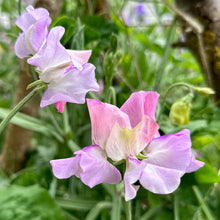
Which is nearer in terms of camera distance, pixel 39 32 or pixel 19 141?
pixel 39 32

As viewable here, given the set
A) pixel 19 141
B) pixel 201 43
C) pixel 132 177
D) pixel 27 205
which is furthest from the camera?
pixel 19 141

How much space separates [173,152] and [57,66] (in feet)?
0.44

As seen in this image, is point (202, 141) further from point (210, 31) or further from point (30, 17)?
point (30, 17)

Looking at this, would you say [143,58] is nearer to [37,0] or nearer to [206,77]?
[206,77]

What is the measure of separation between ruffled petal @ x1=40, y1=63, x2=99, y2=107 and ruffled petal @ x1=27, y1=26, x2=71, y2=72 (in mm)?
12

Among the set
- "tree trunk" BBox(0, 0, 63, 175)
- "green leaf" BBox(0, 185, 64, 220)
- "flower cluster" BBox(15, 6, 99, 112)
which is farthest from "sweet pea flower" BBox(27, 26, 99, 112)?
"tree trunk" BBox(0, 0, 63, 175)

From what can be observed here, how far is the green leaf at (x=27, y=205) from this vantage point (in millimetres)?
444

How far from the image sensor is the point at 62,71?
12.1 inches

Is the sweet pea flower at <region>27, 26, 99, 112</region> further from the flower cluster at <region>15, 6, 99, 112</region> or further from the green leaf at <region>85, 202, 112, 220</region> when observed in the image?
the green leaf at <region>85, 202, 112, 220</region>

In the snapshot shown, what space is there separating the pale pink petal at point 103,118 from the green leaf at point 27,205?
20 centimetres

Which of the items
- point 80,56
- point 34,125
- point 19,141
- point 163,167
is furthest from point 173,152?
point 19,141

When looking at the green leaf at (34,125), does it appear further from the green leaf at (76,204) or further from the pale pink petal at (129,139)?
the pale pink petal at (129,139)

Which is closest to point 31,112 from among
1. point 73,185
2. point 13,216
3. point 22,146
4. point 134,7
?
point 22,146

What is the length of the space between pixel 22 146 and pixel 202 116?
44cm
